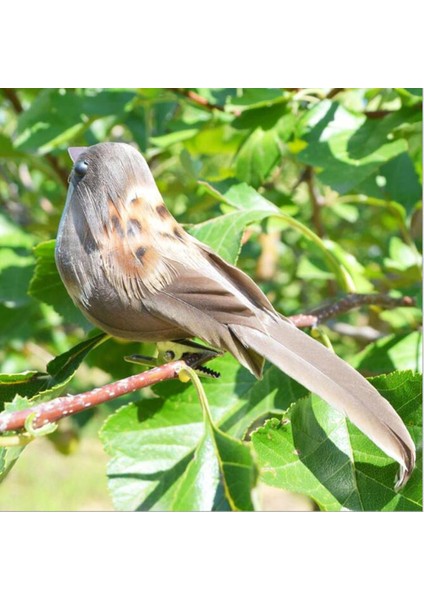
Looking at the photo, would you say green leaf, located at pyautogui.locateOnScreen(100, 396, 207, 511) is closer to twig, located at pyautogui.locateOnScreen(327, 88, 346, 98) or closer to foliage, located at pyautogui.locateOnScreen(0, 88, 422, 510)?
foliage, located at pyautogui.locateOnScreen(0, 88, 422, 510)

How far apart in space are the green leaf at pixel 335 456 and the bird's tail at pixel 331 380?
4.7 inches

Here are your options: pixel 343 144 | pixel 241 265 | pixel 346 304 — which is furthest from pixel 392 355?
pixel 241 265

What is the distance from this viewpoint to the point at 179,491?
2.95ft

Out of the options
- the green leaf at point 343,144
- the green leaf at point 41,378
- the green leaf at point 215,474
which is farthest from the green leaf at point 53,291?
the green leaf at point 343,144

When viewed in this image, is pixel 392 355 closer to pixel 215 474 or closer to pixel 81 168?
pixel 215 474

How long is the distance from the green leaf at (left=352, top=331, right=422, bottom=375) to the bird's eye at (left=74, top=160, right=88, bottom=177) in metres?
0.72

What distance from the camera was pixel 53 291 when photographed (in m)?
1.19

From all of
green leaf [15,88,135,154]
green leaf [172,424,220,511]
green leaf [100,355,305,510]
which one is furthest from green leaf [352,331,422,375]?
green leaf [15,88,135,154]

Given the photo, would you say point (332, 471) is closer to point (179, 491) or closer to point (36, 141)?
point (179, 491)

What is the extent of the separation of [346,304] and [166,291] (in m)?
0.46

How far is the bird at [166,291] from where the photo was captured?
34.1 inches

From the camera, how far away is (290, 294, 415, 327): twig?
1115 mm
